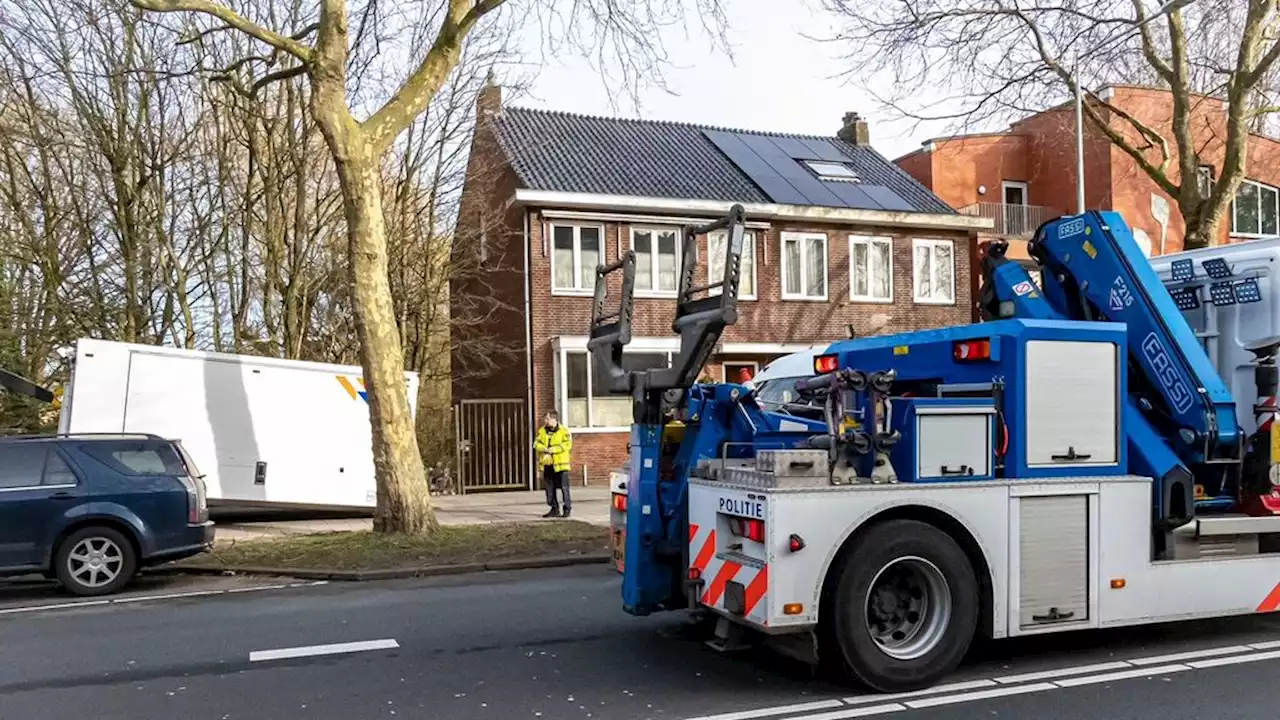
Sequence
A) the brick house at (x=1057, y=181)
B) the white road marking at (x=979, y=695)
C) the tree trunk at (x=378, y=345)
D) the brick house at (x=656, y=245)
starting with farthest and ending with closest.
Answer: the brick house at (x=1057, y=181)
the brick house at (x=656, y=245)
the tree trunk at (x=378, y=345)
the white road marking at (x=979, y=695)

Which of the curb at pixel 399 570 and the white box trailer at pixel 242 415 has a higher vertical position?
the white box trailer at pixel 242 415

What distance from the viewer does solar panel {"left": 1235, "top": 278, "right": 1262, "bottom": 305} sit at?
691 cm

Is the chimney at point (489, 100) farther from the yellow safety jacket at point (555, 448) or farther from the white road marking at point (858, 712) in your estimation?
the white road marking at point (858, 712)

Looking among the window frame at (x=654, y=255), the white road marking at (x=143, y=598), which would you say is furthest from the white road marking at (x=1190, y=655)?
the window frame at (x=654, y=255)

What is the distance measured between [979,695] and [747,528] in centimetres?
162

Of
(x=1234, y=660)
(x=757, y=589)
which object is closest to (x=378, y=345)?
(x=757, y=589)

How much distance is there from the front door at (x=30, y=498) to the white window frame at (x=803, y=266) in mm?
15936

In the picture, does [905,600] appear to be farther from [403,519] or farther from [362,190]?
[362,190]

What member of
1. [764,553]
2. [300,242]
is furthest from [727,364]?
[764,553]

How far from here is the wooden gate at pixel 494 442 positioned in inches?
795

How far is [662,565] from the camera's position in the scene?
20.7 ft

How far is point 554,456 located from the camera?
47.8ft

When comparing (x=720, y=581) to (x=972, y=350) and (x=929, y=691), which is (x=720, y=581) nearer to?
(x=929, y=691)

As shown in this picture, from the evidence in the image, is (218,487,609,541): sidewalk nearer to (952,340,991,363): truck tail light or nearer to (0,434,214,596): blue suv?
(0,434,214,596): blue suv
